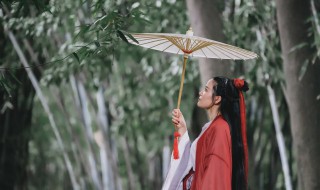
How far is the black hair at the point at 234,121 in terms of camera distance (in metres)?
4.75

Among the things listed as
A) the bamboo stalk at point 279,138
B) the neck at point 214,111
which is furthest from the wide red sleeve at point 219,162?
the bamboo stalk at point 279,138

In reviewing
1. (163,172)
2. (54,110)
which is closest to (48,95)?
(54,110)

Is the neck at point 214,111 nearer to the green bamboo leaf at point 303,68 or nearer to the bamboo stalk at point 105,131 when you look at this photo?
the green bamboo leaf at point 303,68

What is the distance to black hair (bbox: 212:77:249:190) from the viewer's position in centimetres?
475

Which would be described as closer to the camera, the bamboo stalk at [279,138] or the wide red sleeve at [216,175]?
the wide red sleeve at [216,175]

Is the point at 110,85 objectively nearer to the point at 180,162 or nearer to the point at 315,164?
the point at 315,164

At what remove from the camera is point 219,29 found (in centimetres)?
672

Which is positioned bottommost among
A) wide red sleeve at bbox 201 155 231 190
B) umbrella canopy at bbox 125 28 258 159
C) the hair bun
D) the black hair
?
wide red sleeve at bbox 201 155 231 190

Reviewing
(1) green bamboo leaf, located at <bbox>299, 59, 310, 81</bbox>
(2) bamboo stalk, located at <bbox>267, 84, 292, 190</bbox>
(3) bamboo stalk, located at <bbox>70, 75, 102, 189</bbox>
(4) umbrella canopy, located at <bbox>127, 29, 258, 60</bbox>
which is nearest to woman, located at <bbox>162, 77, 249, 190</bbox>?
(4) umbrella canopy, located at <bbox>127, 29, 258, 60</bbox>

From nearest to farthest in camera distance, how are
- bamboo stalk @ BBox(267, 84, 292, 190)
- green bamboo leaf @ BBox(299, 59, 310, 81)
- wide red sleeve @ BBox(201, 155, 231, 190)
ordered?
wide red sleeve @ BBox(201, 155, 231, 190) → green bamboo leaf @ BBox(299, 59, 310, 81) → bamboo stalk @ BBox(267, 84, 292, 190)

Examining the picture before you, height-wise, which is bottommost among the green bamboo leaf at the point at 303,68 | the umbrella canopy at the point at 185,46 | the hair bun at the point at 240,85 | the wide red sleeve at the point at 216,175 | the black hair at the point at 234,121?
the wide red sleeve at the point at 216,175

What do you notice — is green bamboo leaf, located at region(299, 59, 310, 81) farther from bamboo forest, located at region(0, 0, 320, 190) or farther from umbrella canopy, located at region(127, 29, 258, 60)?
umbrella canopy, located at region(127, 29, 258, 60)

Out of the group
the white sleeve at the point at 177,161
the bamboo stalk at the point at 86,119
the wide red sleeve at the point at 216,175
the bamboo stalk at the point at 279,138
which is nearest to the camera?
the wide red sleeve at the point at 216,175

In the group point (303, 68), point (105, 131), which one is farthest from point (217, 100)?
point (105, 131)
